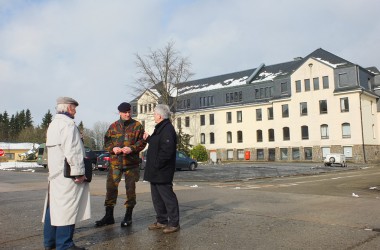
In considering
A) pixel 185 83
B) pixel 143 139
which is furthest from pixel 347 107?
pixel 143 139

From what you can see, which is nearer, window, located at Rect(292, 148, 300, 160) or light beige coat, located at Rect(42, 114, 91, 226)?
light beige coat, located at Rect(42, 114, 91, 226)

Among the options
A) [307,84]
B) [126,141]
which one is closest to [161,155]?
[126,141]

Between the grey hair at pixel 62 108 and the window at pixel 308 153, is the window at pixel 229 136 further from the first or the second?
the grey hair at pixel 62 108

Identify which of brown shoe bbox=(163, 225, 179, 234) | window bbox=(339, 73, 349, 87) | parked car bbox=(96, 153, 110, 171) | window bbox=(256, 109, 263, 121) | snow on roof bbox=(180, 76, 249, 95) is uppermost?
snow on roof bbox=(180, 76, 249, 95)

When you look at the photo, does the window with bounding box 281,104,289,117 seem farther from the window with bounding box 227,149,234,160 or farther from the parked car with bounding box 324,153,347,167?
the parked car with bounding box 324,153,347,167

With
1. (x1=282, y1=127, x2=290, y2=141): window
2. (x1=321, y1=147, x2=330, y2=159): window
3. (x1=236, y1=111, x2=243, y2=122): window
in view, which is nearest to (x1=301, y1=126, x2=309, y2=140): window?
Answer: (x1=282, y1=127, x2=290, y2=141): window

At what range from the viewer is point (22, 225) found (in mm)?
6055

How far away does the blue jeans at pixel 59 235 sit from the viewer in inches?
165

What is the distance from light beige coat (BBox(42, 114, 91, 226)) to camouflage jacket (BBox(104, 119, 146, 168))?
143cm

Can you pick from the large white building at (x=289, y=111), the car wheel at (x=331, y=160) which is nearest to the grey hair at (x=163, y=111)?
the car wheel at (x=331, y=160)

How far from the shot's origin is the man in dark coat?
5.49 meters

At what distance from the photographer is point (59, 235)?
420 centimetres

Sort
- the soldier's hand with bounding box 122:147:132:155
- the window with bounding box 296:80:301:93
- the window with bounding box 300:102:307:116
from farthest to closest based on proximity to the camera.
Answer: the window with bounding box 296:80:301:93, the window with bounding box 300:102:307:116, the soldier's hand with bounding box 122:147:132:155

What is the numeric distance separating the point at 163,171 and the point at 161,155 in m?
0.25
